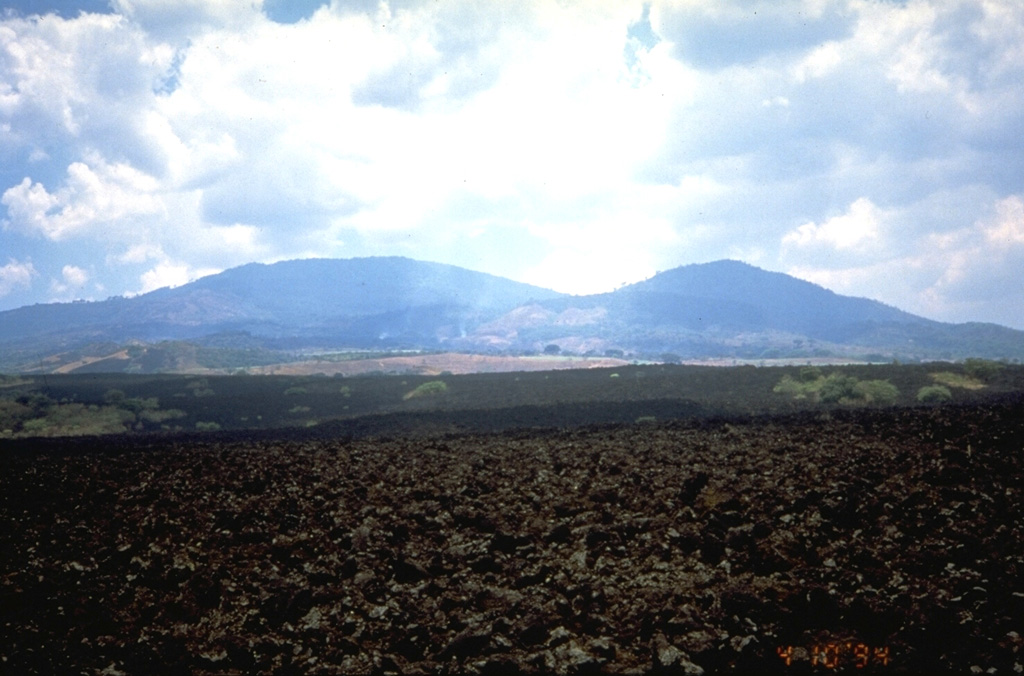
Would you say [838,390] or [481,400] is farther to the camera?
[481,400]

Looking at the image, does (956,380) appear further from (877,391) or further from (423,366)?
(423,366)

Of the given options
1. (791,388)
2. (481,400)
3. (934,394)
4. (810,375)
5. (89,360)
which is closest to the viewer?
(934,394)

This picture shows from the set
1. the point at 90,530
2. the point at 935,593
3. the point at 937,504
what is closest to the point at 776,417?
the point at 937,504

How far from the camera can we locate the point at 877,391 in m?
37.7

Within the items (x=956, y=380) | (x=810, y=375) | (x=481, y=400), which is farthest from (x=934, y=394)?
(x=481, y=400)

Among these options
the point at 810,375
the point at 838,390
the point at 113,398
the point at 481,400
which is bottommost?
the point at 481,400

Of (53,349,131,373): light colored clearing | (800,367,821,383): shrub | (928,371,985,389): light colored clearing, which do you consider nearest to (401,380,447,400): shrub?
(800,367,821,383): shrub

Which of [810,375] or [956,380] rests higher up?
[810,375]

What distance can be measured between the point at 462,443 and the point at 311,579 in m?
10.4

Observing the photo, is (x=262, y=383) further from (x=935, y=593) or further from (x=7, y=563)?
(x=935, y=593)
